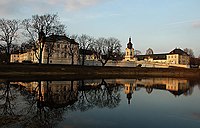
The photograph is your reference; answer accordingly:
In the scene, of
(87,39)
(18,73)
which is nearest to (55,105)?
(18,73)

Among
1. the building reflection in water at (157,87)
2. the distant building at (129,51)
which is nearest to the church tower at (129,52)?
the distant building at (129,51)

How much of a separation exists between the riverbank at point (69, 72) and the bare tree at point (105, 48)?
16.5 meters

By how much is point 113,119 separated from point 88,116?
5.07ft

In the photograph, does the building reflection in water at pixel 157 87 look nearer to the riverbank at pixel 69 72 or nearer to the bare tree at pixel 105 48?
the riverbank at pixel 69 72

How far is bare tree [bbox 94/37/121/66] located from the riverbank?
1651 centimetres

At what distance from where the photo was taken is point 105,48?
87.2 meters

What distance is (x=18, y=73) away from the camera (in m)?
42.6

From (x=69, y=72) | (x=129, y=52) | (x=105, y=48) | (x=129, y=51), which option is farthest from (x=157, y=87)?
(x=129, y=51)

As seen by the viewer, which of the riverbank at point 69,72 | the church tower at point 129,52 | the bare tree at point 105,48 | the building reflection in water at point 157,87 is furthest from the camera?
the church tower at point 129,52

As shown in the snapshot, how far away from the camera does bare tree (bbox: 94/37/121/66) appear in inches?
3314

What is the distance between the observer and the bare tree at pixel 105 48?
84188 millimetres

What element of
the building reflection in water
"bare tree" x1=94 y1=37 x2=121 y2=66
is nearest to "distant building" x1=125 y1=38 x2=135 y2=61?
"bare tree" x1=94 y1=37 x2=121 y2=66

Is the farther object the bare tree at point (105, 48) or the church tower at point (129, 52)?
the church tower at point (129, 52)

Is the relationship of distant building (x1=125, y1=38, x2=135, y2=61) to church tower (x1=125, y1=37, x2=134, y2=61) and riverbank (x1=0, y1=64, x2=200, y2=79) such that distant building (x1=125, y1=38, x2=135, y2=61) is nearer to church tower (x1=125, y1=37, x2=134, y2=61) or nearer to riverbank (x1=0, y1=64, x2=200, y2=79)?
church tower (x1=125, y1=37, x2=134, y2=61)
